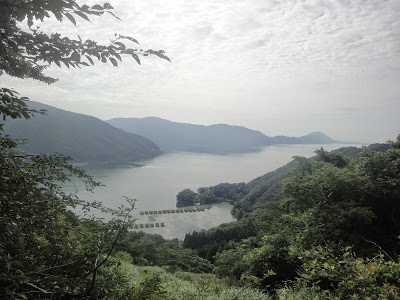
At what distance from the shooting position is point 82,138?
113m

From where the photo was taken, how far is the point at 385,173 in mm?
9227

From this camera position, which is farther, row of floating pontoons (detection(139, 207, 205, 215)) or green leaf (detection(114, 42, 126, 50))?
row of floating pontoons (detection(139, 207, 205, 215))

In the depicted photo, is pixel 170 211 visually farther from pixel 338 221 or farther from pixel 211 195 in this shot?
pixel 338 221

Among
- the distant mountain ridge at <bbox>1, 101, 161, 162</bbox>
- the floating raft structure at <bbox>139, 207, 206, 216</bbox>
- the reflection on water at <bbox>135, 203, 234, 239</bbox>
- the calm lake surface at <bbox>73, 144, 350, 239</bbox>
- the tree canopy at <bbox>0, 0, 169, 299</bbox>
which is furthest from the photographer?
the distant mountain ridge at <bbox>1, 101, 161, 162</bbox>

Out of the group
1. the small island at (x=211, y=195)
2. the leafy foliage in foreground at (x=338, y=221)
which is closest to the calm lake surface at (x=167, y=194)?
the small island at (x=211, y=195)

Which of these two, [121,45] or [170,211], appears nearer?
[121,45]

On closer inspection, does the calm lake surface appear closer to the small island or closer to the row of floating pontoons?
the row of floating pontoons

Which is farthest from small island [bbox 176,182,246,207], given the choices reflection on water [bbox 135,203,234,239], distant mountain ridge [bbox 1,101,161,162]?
distant mountain ridge [bbox 1,101,161,162]

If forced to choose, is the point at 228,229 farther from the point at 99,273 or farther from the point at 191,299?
the point at 99,273

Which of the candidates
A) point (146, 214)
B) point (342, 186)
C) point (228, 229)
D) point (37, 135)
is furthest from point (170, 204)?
point (37, 135)

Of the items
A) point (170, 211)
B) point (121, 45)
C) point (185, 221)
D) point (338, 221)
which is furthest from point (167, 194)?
point (121, 45)

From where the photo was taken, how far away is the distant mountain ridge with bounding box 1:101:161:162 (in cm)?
9619

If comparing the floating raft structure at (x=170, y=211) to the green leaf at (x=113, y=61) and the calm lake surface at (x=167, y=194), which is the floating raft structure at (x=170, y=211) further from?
the green leaf at (x=113, y=61)

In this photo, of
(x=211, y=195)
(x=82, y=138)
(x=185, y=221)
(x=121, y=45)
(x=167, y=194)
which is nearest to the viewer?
(x=121, y=45)
